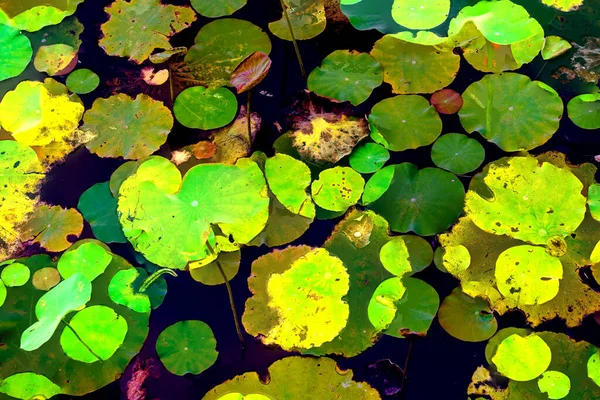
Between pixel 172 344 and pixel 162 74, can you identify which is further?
pixel 162 74

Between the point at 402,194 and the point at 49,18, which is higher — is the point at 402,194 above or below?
below

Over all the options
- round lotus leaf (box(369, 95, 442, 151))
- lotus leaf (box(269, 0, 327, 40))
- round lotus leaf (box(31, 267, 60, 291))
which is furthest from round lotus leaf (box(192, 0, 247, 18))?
round lotus leaf (box(31, 267, 60, 291))

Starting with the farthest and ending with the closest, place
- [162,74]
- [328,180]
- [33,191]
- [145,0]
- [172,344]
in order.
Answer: [145,0] < [162,74] < [33,191] < [328,180] < [172,344]

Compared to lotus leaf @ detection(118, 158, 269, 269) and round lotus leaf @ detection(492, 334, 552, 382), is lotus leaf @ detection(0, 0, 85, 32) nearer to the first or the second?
lotus leaf @ detection(118, 158, 269, 269)

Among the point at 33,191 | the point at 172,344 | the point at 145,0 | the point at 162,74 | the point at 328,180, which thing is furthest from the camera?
the point at 145,0

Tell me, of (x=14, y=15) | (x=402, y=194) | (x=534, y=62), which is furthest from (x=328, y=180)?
(x=14, y=15)

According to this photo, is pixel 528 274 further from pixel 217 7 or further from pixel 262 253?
pixel 217 7

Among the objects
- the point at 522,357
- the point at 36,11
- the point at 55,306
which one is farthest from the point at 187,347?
the point at 36,11

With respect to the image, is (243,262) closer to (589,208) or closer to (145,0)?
(589,208)
